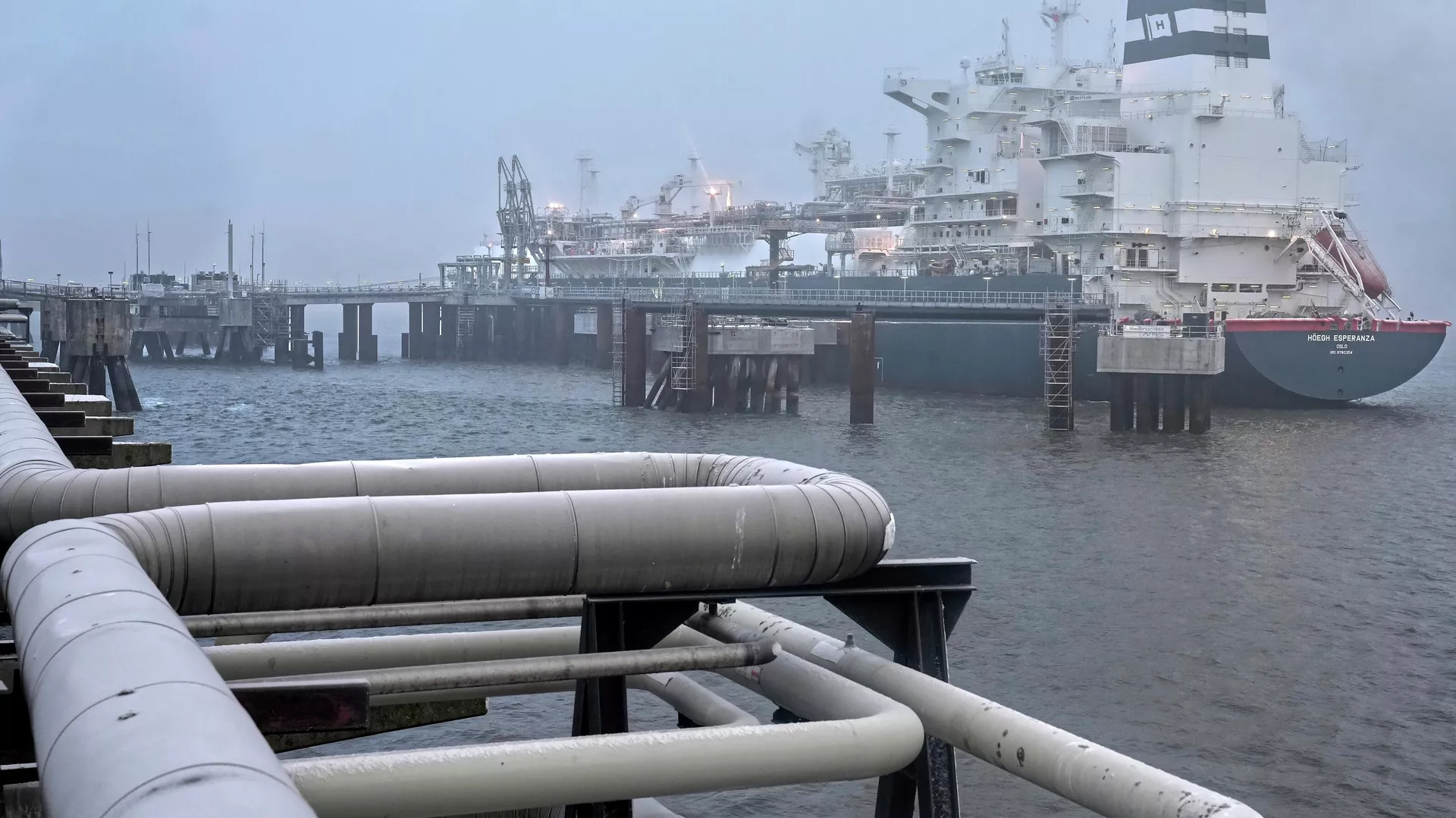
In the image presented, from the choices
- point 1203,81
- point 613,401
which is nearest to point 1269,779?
point 613,401

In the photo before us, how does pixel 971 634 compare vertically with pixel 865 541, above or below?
below

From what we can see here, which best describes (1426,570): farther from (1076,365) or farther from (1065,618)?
(1076,365)

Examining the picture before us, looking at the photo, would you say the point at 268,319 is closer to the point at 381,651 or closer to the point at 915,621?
the point at 381,651

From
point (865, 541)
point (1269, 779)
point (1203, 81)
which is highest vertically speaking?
point (1203, 81)

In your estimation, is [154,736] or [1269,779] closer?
[154,736]

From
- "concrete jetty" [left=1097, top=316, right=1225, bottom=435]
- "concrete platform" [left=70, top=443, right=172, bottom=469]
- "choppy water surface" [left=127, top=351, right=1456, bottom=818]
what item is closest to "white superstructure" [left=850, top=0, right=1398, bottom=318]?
"choppy water surface" [left=127, top=351, right=1456, bottom=818]

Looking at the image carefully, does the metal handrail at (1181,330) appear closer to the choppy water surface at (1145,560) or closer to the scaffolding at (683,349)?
the choppy water surface at (1145,560)

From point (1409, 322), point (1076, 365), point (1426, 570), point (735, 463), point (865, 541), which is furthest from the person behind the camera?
point (1076, 365)

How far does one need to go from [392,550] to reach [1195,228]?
54.2 metres

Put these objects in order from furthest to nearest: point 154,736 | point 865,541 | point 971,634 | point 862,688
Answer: point 971,634 < point 865,541 < point 862,688 < point 154,736

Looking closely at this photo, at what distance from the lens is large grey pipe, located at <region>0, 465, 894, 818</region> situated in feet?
14.4

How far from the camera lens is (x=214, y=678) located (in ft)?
12.8

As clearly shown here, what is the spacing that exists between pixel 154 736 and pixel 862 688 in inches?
164

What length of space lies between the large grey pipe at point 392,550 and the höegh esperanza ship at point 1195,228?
154 feet
